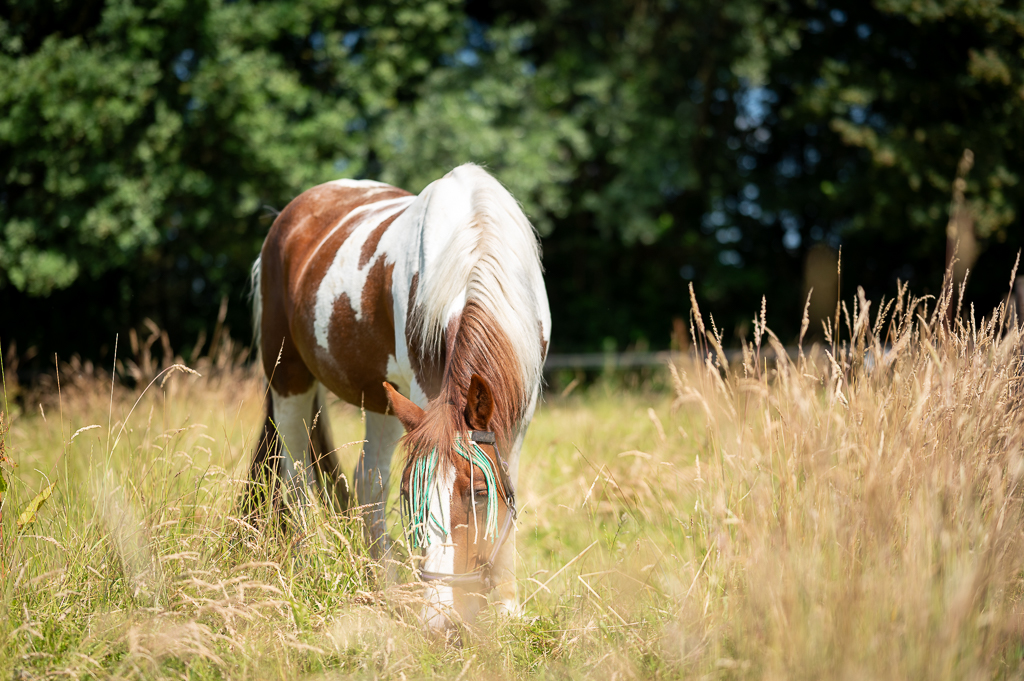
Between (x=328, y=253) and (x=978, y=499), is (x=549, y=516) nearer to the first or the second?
(x=328, y=253)

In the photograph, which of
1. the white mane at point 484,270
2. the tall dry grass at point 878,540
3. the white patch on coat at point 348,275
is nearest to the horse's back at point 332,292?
the white patch on coat at point 348,275

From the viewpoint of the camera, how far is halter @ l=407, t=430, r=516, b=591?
1.84m

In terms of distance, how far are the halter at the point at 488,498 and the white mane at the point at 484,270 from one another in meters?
0.34

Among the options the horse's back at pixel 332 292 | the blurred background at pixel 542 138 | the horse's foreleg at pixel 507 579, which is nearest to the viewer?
the horse's foreleg at pixel 507 579

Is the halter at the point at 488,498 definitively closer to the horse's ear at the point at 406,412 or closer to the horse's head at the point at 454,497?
the horse's head at the point at 454,497

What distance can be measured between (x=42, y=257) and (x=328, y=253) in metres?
5.84

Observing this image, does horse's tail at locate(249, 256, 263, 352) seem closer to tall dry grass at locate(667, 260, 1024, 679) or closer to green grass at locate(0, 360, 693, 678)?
green grass at locate(0, 360, 693, 678)

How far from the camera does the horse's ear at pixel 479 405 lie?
6.25ft

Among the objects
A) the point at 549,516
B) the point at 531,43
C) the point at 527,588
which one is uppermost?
the point at 531,43

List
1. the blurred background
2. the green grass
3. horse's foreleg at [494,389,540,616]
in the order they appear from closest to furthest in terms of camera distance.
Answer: the green grass → horse's foreleg at [494,389,540,616] → the blurred background

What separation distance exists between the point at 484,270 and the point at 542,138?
23.4ft

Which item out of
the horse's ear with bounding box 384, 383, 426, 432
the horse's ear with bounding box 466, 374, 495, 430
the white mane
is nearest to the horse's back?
the white mane

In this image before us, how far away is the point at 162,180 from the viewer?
24.3 feet

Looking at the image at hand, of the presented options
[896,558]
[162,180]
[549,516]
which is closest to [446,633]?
[896,558]
